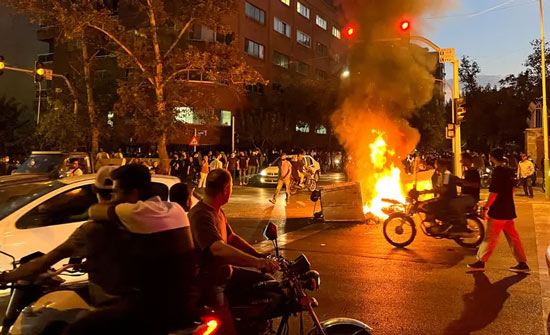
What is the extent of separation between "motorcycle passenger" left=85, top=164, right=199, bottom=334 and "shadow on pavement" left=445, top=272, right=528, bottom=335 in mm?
3323

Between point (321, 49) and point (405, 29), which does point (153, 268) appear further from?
point (321, 49)

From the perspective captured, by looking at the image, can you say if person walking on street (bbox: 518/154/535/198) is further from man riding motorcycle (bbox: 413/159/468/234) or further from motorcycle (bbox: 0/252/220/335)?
motorcycle (bbox: 0/252/220/335)

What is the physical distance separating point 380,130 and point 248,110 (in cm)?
Result: 2364

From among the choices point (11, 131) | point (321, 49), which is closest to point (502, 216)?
point (11, 131)

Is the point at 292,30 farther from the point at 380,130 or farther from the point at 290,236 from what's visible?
the point at 290,236

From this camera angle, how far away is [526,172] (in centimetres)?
1786

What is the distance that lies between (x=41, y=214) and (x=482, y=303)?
5.30 m

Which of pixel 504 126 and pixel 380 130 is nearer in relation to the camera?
pixel 380 130

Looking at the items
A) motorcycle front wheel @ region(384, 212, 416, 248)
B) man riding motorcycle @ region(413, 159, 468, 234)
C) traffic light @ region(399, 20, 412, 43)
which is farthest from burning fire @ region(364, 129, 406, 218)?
man riding motorcycle @ region(413, 159, 468, 234)

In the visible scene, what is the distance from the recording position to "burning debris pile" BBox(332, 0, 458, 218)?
15.3 metres

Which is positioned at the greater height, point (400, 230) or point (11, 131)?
point (11, 131)

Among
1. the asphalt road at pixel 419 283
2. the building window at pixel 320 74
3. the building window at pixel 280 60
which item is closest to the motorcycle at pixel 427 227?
the asphalt road at pixel 419 283

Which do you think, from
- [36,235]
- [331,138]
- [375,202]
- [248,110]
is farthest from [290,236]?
[331,138]

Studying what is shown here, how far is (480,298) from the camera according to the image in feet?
19.4
